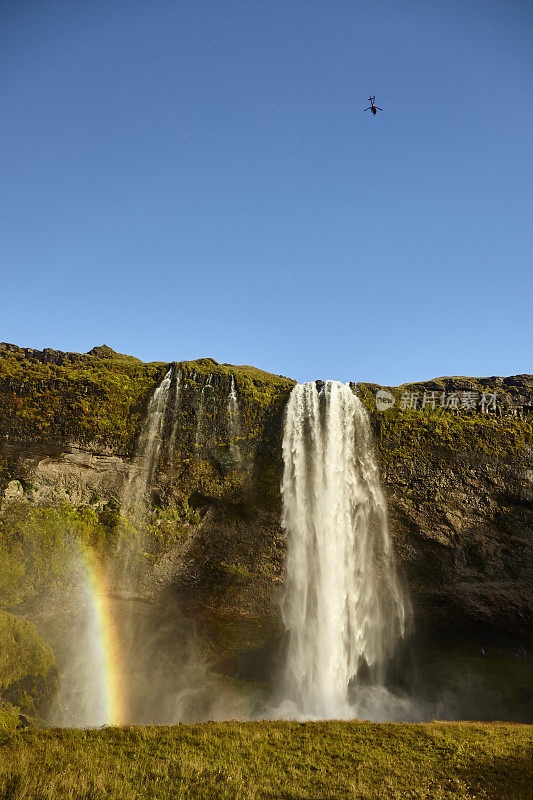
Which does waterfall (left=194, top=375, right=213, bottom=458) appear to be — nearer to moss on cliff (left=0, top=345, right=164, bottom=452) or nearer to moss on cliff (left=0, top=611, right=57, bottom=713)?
moss on cliff (left=0, top=345, right=164, bottom=452)

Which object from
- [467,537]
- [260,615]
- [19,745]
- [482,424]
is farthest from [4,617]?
[482,424]

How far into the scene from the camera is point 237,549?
2627 centimetres

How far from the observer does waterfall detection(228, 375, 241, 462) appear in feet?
86.9

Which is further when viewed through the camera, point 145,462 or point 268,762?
point 145,462

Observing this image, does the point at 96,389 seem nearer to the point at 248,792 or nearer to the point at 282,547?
the point at 282,547

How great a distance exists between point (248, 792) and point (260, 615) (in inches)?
651

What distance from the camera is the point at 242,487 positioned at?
26469mm

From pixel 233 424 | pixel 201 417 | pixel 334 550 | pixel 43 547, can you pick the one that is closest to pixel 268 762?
pixel 334 550

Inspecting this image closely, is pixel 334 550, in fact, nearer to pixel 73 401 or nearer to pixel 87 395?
pixel 87 395

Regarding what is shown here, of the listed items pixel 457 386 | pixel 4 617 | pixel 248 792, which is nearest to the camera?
pixel 248 792

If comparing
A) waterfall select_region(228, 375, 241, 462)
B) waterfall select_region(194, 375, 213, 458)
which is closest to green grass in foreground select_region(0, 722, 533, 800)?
waterfall select_region(228, 375, 241, 462)

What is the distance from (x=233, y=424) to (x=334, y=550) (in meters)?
9.52

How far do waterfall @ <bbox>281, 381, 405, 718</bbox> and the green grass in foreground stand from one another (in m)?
7.85

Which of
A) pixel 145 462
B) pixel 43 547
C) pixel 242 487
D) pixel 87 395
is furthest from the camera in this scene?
pixel 242 487
